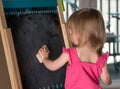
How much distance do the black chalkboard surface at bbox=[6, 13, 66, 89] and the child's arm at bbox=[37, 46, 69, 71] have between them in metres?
0.07

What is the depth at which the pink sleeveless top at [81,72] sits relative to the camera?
7.15ft

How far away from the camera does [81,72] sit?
218 cm

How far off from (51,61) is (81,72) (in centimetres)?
22

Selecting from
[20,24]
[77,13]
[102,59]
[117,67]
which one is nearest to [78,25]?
[77,13]

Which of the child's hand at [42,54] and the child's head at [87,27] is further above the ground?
the child's head at [87,27]

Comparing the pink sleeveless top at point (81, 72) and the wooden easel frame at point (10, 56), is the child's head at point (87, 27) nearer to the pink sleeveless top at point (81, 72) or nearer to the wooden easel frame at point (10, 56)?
the pink sleeveless top at point (81, 72)

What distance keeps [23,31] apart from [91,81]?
55cm

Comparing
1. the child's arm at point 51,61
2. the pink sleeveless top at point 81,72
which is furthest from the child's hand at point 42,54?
the pink sleeveless top at point 81,72

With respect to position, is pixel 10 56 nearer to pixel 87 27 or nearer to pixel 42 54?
pixel 42 54

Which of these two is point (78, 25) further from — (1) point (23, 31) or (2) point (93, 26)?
(1) point (23, 31)

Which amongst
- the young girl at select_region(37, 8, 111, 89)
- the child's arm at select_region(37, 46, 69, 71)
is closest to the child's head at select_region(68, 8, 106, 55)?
the young girl at select_region(37, 8, 111, 89)

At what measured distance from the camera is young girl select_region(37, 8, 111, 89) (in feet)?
7.04

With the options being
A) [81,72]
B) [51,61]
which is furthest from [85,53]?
[51,61]

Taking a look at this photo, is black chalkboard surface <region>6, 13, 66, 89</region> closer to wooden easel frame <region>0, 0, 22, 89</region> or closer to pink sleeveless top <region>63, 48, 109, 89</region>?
wooden easel frame <region>0, 0, 22, 89</region>
